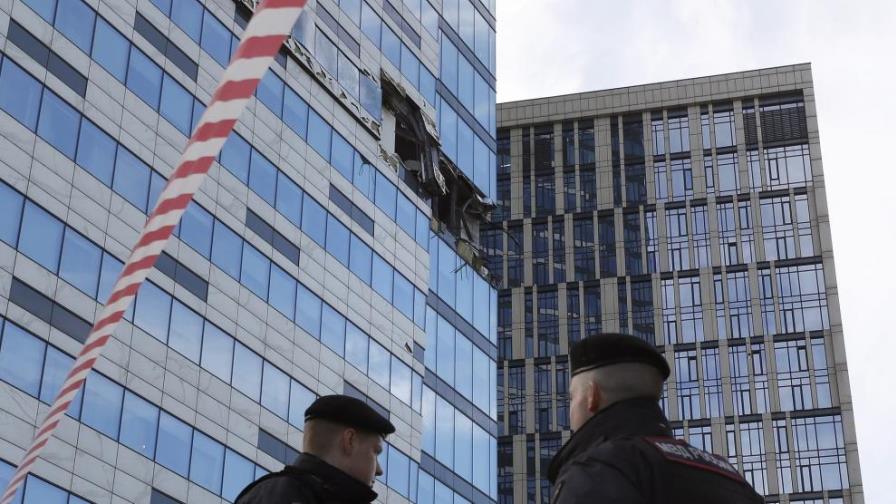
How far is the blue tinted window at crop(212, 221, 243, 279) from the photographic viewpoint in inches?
1254

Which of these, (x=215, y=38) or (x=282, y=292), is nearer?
(x=215, y=38)

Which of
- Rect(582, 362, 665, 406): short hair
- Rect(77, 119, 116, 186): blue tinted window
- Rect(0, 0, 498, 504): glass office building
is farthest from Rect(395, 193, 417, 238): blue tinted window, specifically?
Rect(582, 362, 665, 406): short hair

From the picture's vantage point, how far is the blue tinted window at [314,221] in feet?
118

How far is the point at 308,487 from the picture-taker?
5.57m

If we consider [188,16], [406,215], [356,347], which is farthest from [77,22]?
[406,215]

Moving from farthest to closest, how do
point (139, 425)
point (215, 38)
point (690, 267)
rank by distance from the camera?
point (690, 267) → point (215, 38) → point (139, 425)

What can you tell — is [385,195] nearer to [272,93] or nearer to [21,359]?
[272,93]

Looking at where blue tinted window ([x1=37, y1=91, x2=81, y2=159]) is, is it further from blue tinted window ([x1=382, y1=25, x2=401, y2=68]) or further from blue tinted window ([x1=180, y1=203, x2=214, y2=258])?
blue tinted window ([x1=382, y1=25, x2=401, y2=68])

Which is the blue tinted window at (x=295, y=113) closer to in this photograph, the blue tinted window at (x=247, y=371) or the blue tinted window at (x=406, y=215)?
the blue tinted window at (x=406, y=215)

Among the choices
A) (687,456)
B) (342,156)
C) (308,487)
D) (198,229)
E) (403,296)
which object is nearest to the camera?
(687,456)

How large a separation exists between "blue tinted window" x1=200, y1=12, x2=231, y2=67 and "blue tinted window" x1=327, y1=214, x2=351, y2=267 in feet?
18.0

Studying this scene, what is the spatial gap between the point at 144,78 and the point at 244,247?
4.81m

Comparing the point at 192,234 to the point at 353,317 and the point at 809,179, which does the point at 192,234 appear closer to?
the point at 353,317

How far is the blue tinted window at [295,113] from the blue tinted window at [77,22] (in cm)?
763
